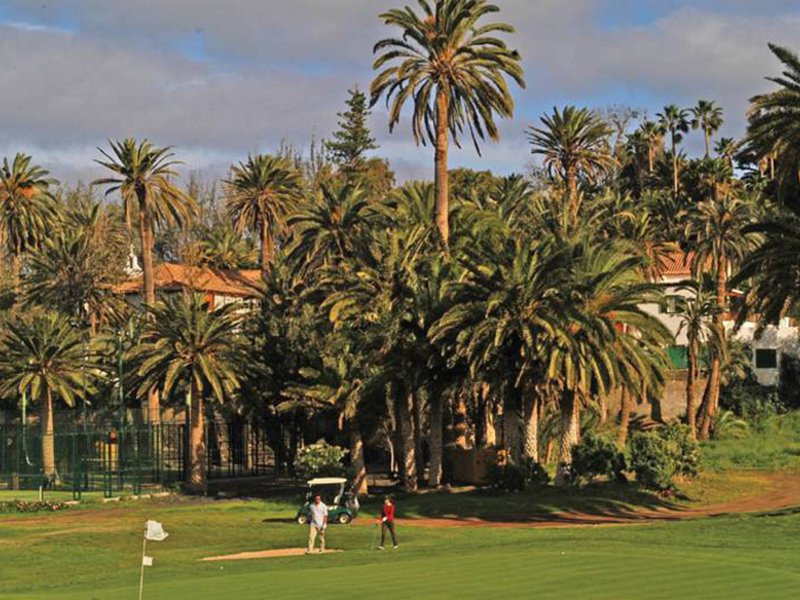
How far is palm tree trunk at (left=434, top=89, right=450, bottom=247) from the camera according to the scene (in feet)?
227

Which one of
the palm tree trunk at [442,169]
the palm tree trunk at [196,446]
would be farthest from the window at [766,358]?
the palm tree trunk at [196,446]

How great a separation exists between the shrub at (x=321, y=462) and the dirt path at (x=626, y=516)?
9365mm

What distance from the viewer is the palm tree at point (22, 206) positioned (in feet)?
337

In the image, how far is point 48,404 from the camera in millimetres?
76125

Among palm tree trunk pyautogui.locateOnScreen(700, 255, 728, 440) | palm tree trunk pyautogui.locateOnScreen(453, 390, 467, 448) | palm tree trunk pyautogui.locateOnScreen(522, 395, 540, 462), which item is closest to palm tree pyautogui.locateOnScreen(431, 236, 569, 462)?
palm tree trunk pyautogui.locateOnScreen(522, 395, 540, 462)

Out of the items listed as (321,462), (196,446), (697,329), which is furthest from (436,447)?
(697,329)

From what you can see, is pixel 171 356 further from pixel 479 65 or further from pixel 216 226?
pixel 216 226

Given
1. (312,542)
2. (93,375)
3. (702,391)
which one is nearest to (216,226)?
(93,375)

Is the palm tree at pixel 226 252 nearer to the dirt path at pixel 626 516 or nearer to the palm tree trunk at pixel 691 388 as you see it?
the palm tree trunk at pixel 691 388

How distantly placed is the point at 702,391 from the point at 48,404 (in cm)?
4049

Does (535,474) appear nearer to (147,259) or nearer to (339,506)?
(339,506)

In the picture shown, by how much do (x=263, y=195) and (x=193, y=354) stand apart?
3370 centimetres

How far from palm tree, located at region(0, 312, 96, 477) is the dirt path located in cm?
2865

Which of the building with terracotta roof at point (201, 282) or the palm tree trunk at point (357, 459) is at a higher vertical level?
the building with terracotta roof at point (201, 282)
